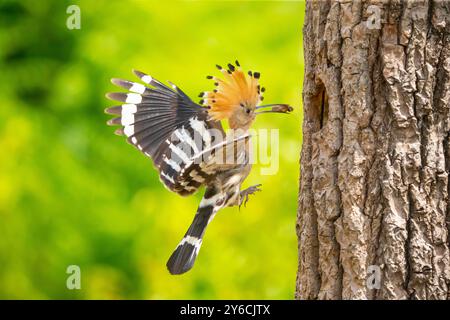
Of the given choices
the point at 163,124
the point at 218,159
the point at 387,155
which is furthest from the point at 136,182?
the point at 387,155

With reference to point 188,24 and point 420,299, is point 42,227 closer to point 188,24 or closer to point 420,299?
point 188,24

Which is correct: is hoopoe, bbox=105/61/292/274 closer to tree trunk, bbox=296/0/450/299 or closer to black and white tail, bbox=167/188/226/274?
black and white tail, bbox=167/188/226/274

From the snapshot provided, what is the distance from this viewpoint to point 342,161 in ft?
8.10

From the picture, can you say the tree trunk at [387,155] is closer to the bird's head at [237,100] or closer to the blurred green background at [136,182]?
the bird's head at [237,100]

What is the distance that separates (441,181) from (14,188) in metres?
3.19

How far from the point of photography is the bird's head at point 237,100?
3.11 metres

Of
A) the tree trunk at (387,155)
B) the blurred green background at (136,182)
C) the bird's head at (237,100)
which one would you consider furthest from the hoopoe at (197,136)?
the blurred green background at (136,182)

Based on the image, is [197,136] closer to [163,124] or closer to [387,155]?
[163,124]

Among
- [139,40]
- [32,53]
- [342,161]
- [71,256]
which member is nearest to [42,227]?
[71,256]

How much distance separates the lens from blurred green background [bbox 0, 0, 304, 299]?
14.8 ft

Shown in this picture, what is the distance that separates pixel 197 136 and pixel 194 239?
417 millimetres

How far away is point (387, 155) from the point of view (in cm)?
241

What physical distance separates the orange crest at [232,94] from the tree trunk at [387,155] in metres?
0.65

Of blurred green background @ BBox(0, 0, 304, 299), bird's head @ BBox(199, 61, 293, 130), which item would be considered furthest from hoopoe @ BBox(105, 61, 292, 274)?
blurred green background @ BBox(0, 0, 304, 299)
